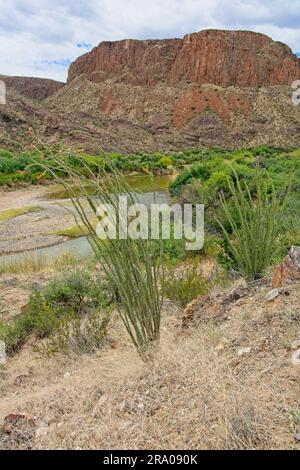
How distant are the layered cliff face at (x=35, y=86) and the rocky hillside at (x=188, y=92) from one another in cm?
1476

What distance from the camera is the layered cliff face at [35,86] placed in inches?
4724

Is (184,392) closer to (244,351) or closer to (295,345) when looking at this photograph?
(244,351)

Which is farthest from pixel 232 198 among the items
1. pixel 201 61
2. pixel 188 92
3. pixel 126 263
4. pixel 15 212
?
pixel 201 61

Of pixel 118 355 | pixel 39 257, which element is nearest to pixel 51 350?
pixel 118 355

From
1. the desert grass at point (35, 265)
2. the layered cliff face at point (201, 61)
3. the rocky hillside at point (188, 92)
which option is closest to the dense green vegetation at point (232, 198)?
the desert grass at point (35, 265)

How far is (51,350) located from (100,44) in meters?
109

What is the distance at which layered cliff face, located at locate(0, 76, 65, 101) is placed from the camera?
12000 centimetres

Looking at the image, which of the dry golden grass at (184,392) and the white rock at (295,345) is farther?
the white rock at (295,345)

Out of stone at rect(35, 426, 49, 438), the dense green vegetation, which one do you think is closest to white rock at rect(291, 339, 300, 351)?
stone at rect(35, 426, 49, 438)

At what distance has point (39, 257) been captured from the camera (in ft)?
33.8

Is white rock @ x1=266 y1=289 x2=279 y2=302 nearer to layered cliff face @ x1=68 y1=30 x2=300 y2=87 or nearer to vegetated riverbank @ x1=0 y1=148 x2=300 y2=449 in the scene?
vegetated riverbank @ x1=0 y1=148 x2=300 y2=449

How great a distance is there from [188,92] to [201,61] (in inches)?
489

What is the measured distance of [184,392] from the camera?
2.58m

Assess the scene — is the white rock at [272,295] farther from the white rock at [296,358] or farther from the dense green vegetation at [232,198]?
the dense green vegetation at [232,198]
